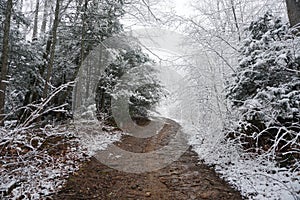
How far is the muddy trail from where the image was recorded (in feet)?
12.7

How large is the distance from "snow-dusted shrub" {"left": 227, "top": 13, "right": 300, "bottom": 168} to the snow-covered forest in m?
0.03

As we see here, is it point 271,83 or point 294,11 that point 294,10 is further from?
point 271,83

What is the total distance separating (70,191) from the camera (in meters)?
3.88

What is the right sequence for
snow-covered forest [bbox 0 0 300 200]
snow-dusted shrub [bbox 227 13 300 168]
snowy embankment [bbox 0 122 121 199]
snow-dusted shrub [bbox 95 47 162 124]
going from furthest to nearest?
snow-dusted shrub [bbox 95 47 162 124] → snow-dusted shrub [bbox 227 13 300 168] → snow-covered forest [bbox 0 0 300 200] → snowy embankment [bbox 0 122 121 199]

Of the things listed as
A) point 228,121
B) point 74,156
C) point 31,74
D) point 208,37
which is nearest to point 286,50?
point 228,121

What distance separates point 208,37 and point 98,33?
17.8 feet

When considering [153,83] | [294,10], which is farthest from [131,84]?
[294,10]

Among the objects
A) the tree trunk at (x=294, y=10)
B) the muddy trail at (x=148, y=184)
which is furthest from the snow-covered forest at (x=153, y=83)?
the muddy trail at (x=148, y=184)

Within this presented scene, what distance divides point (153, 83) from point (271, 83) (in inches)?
378

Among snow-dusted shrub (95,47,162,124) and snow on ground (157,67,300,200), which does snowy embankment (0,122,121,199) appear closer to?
snow on ground (157,67,300,200)

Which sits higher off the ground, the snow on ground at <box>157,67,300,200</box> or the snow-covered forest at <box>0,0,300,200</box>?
the snow-covered forest at <box>0,0,300,200</box>

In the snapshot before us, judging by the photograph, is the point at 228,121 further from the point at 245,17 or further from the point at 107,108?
the point at 107,108

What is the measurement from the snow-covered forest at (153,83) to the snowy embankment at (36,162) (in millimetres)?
29

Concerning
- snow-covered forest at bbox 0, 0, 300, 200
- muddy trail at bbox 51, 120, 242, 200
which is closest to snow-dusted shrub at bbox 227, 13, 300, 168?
snow-covered forest at bbox 0, 0, 300, 200
